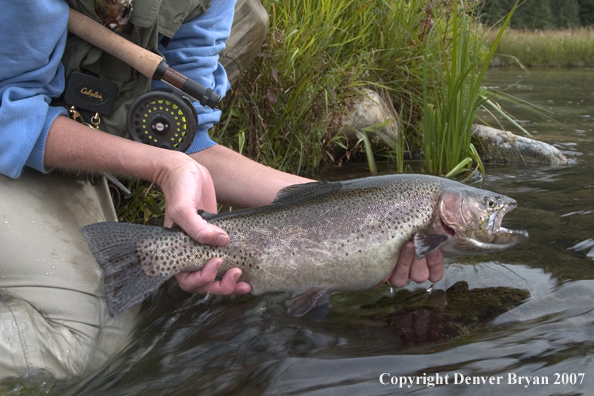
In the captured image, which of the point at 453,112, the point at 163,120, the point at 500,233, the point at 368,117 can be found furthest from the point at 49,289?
the point at 368,117

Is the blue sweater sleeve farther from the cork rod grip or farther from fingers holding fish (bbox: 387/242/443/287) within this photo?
fingers holding fish (bbox: 387/242/443/287)

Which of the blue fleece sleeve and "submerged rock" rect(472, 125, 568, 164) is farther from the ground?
the blue fleece sleeve

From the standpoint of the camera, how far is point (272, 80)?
4.35 metres

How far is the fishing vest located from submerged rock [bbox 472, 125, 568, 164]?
393cm

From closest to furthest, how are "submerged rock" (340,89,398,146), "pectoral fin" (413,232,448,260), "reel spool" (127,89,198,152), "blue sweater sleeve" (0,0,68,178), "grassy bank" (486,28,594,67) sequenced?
"blue sweater sleeve" (0,0,68,178)
"pectoral fin" (413,232,448,260)
"reel spool" (127,89,198,152)
"submerged rock" (340,89,398,146)
"grassy bank" (486,28,594,67)

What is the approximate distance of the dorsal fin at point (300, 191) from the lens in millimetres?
2586

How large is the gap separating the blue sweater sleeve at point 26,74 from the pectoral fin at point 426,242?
165cm

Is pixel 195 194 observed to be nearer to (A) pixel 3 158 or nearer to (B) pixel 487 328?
(A) pixel 3 158

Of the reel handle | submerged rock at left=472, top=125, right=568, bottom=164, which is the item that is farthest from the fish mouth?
submerged rock at left=472, top=125, right=568, bottom=164

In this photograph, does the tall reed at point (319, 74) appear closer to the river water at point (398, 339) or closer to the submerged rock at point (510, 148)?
the submerged rock at point (510, 148)

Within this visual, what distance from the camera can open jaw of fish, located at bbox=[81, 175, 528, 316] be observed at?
231 cm

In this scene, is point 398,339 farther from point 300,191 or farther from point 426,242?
point 300,191

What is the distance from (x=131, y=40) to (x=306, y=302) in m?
1.49

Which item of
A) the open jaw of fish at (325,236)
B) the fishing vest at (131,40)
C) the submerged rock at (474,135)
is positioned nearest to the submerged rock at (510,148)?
the submerged rock at (474,135)
